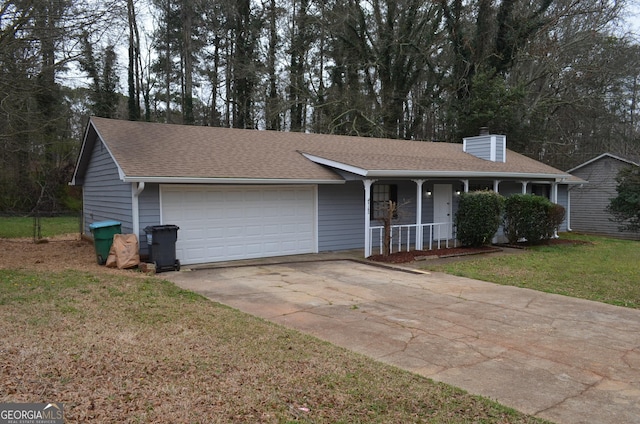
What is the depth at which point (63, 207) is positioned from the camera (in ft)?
83.1

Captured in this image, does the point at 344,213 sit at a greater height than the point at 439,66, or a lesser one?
lesser

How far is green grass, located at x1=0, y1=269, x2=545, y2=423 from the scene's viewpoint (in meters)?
3.58

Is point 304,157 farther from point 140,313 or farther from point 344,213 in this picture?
point 140,313

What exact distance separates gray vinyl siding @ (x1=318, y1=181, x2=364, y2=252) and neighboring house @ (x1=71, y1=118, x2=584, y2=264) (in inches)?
1.2

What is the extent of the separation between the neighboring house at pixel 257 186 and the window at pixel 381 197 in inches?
1.6

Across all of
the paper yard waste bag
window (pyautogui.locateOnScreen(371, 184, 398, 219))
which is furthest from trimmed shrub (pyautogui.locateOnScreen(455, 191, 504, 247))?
the paper yard waste bag

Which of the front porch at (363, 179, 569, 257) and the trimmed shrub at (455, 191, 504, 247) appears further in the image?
the front porch at (363, 179, 569, 257)

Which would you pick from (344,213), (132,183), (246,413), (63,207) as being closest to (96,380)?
(246,413)

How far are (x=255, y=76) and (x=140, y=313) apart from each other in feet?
75.2

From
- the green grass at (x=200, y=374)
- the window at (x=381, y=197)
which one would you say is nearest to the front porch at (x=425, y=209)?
the window at (x=381, y=197)

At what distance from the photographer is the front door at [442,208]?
50.9 ft

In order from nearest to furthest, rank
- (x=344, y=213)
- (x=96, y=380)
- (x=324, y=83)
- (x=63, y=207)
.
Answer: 1. (x=96, y=380)
2. (x=344, y=213)
3. (x=63, y=207)
4. (x=324, y=83)

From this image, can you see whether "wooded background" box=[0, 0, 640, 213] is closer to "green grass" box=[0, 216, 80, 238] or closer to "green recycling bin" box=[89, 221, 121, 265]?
"green grass" box=[0, 216, 80, 238]

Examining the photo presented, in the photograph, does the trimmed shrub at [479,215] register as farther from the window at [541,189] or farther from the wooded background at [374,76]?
the wooded background at [374,76]
